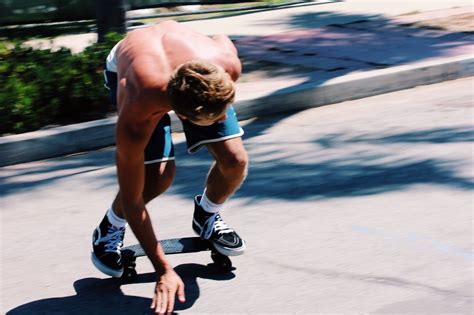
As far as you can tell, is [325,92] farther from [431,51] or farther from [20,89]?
[20,89]

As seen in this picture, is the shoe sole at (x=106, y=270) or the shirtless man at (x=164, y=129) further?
the shoe sole at (x=106, y=270)

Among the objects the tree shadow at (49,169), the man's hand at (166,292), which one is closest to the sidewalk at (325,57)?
the tree shadow at (49,169)

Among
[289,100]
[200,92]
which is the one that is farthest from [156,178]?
[289,100]

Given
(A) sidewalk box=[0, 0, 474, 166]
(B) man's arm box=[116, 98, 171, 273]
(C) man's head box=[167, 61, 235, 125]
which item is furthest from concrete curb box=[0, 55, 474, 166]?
(C) man's head box=[167, 61, 235, 125]

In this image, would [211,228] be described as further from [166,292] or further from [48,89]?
[48,89]

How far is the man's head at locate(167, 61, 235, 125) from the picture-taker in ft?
11.8

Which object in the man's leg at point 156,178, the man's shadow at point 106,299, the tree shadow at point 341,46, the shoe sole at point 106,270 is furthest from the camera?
the tree shadow at point 341,46

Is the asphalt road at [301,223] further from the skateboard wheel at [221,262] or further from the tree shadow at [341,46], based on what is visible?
the tree shadow at [341,46]

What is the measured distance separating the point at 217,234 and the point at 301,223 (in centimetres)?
82

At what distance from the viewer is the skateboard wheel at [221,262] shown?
4.75 meters

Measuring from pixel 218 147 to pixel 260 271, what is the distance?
705mm

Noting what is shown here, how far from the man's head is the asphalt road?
3.53 feet

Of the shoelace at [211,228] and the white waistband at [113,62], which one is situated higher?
the white waistband at [113,62]

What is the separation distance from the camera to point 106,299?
14.7 feet
